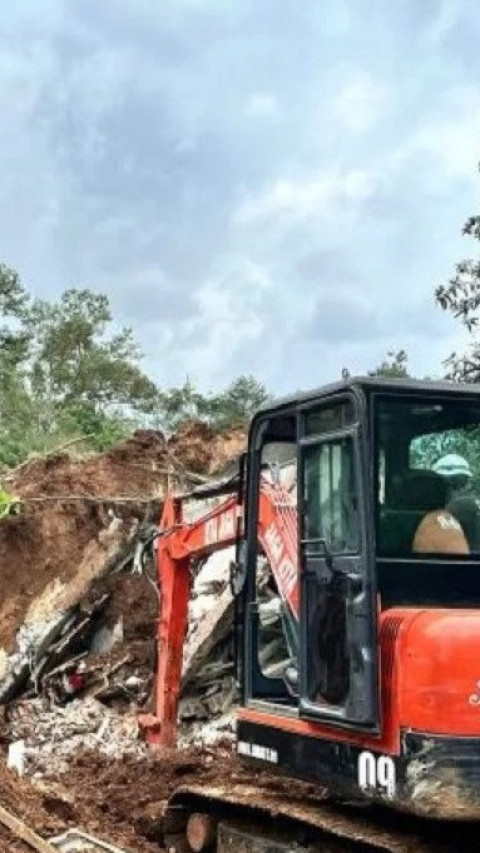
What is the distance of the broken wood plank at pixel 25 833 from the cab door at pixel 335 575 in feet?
8.27

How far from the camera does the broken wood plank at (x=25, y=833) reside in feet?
28.7

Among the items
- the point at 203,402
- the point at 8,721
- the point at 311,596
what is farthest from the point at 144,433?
the point at 203,402

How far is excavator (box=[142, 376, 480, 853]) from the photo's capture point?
20.5 feet

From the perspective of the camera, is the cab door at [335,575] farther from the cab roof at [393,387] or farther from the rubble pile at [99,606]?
the rubble pile at [99,606]

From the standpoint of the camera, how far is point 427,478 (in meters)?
6.86

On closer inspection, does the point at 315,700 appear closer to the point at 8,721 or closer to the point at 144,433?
the point at 8,721

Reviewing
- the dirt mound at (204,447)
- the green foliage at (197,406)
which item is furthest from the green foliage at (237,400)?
the dirt mound at (204,447)

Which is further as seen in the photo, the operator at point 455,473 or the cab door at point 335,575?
the operator at point 455,473

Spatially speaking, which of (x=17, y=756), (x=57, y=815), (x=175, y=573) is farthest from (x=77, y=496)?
(x=57, y=815)

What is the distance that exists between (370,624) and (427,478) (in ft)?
2.65

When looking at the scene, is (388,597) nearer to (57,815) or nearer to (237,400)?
(57,815)

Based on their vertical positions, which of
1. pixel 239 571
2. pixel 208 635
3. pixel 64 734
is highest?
pixel 239 571

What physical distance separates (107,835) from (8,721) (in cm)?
441

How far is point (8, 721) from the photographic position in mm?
13750
